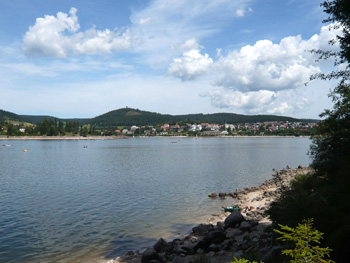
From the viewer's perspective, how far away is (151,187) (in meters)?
45.3

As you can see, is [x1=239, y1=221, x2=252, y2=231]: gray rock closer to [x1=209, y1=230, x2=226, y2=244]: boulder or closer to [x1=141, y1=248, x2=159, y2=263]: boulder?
[x1=209, y1=230, x2=226, y2=244]: boulder

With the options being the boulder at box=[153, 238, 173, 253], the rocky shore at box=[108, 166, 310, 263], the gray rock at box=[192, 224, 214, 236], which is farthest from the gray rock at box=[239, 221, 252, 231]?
the boulder at box=[153, 238, 173, 253]

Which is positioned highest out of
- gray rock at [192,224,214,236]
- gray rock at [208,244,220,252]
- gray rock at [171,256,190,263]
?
gray rock at [208,244,220,252]

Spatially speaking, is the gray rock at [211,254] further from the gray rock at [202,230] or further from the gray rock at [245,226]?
the gray rock at [202,230]

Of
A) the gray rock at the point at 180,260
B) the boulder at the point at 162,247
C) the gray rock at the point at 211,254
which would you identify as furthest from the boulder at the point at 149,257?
the gray rock at the point at 211,254

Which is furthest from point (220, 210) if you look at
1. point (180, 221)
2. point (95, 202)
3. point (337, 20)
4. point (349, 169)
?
point (337, 20)

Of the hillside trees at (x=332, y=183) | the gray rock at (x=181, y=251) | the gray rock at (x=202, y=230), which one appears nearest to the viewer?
Answer: the hillside trees at (x=332, y=183)

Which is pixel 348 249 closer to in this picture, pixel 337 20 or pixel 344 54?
pixel 344 54

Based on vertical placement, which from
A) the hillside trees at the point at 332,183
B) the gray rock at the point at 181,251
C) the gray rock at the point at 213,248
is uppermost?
the hillside trees at the point at 332,183

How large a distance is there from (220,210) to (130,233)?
38.6 ft

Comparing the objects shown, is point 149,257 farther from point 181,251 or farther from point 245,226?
point 245,226

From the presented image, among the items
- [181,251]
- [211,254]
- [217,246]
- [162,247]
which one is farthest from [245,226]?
[162,247]

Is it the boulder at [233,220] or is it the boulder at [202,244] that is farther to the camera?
the boulder at [233,220]

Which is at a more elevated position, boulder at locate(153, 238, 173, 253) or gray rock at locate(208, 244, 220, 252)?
gray rock at locate(208, 244, 220, 252)
